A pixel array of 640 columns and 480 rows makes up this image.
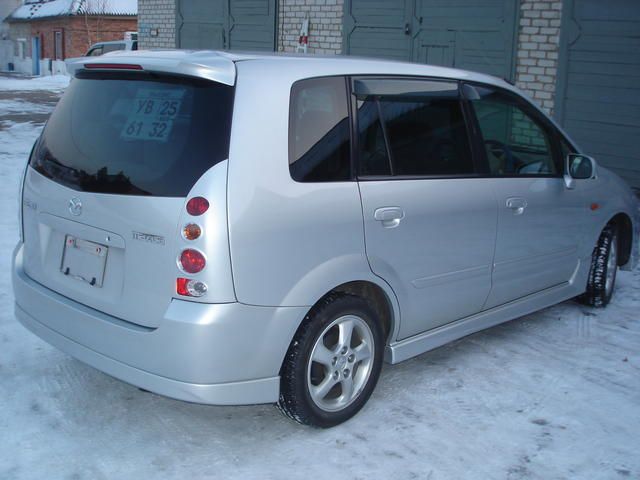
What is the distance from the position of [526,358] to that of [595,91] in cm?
645

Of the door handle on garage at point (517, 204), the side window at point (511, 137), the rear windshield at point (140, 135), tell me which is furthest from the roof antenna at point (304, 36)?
the rear windshield at point (140, 135)

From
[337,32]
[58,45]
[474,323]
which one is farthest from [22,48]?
[474,323]

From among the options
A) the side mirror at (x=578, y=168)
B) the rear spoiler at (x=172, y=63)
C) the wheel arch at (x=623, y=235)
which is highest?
the rear spoiler at (x=172, y=63)

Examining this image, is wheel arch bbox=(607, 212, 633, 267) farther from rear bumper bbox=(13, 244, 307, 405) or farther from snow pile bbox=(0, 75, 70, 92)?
snow pile bbox=(0, 75, 70, 92)

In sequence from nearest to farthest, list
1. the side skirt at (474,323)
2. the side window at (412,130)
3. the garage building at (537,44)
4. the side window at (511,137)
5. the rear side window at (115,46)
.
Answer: the side window at (412,130)
the side skirt at (474,323)
the side window at (511,137)
the garage building at (537,44)
the rear side window at (115,46)

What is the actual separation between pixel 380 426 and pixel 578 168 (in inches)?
93.2

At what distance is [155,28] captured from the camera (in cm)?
1962

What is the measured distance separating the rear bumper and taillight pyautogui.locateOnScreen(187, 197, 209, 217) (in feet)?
1.26

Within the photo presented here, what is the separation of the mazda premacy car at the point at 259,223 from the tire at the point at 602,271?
1.55 m

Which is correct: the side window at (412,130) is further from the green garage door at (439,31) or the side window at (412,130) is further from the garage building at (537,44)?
the green garage door at (439,31)

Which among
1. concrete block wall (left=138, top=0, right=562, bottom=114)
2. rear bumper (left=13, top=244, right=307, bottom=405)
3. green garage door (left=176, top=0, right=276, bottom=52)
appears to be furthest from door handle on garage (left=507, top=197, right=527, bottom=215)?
green garage door (left=176, top=0, right=276, bottom=52)

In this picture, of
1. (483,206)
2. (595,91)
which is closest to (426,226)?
(483,206)

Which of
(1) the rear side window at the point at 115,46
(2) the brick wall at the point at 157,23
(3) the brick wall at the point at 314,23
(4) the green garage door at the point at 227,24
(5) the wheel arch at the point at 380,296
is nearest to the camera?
(5) the wheel arch at the point at 380,296

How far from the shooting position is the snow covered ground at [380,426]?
3523 mm
